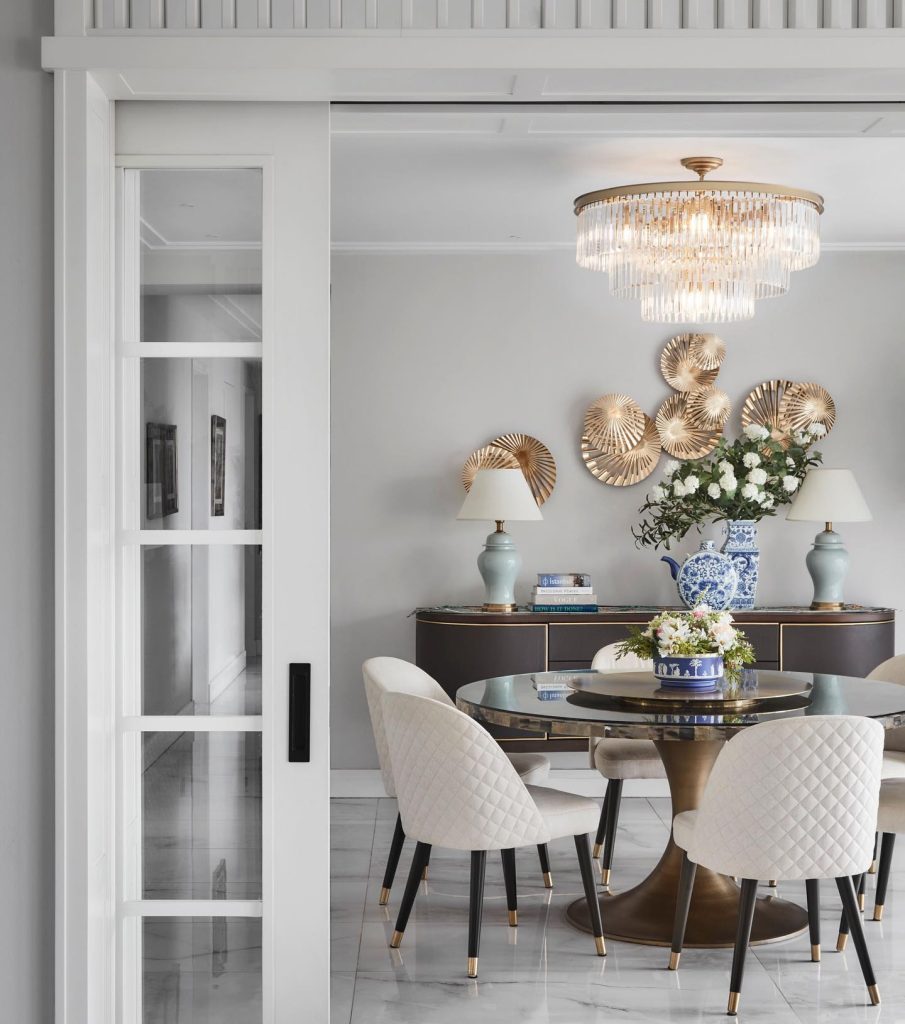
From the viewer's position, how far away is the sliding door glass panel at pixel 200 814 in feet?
8.11

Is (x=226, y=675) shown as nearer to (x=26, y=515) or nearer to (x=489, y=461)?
(x=26, y=515)

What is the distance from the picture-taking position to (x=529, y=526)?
5832 millimetres

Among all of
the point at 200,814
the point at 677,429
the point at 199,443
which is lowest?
the point at 200,814

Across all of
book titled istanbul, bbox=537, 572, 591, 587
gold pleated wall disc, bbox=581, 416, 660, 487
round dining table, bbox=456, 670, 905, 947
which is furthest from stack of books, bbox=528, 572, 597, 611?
round dining table, bbox=456, 670, 905, 947

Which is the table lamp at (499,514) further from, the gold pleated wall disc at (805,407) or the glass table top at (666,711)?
the gold pleated wall disc at (805,407)

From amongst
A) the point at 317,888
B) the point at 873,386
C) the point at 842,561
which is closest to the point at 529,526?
the point at 842,561

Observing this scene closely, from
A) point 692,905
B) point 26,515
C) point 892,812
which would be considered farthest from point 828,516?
point 26,515

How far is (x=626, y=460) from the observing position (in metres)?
5.83

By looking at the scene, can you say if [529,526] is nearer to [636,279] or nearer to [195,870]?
[636,279]

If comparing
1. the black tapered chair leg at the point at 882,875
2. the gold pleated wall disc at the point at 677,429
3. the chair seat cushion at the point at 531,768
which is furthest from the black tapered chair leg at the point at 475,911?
the gold pleated wall disc at the point at 677,429

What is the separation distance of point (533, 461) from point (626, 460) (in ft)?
1.54

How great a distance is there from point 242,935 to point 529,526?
3.55 metres

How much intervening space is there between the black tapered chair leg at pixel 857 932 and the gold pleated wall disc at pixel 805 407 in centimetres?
299

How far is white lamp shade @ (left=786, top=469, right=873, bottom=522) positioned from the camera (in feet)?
17.5
